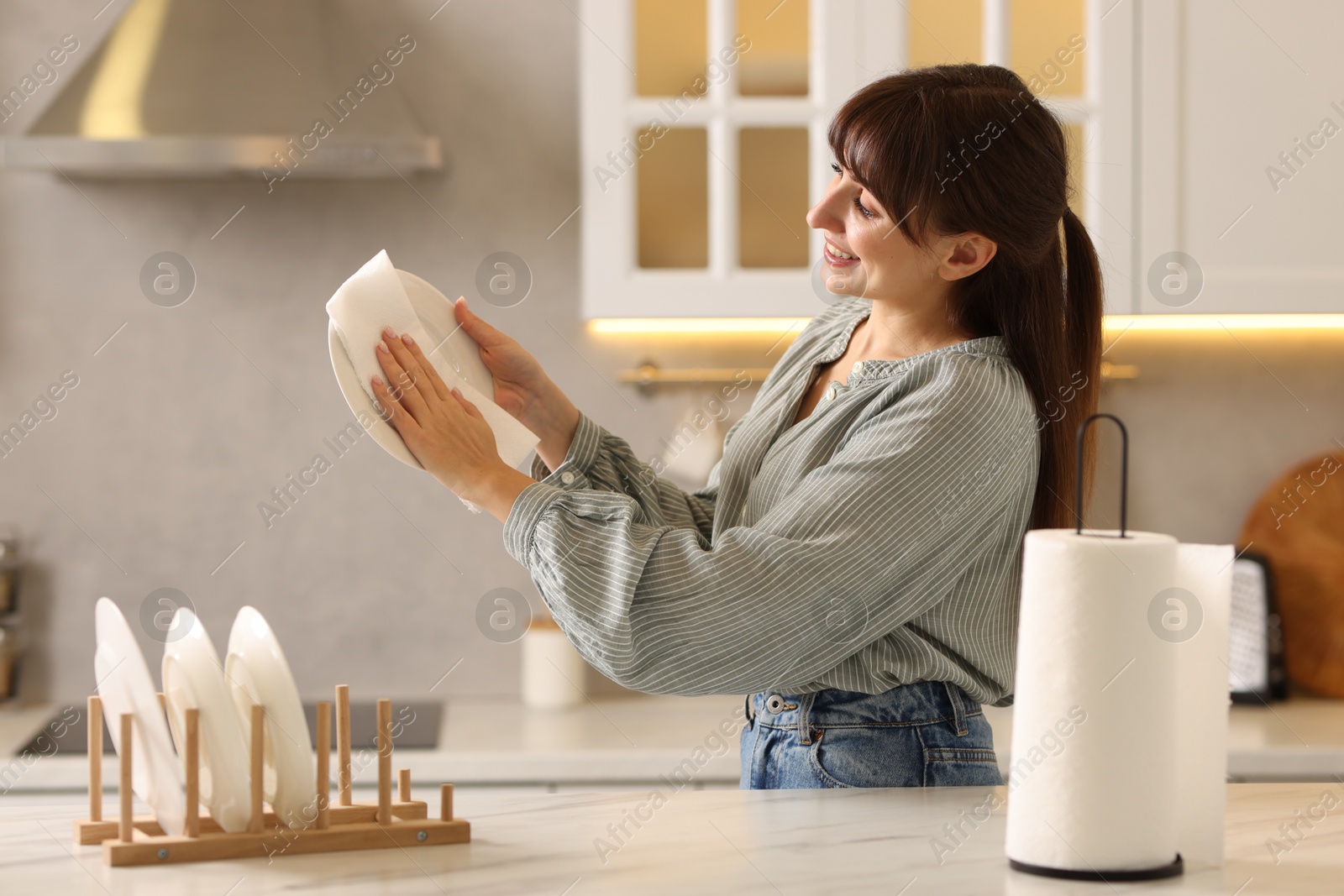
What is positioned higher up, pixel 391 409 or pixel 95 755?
pixel 391 409

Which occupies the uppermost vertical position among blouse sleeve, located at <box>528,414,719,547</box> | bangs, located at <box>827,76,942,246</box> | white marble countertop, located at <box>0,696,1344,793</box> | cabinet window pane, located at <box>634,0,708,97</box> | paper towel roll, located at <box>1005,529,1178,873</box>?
cabinet window pane, located at <box>634,0,708,97</box>

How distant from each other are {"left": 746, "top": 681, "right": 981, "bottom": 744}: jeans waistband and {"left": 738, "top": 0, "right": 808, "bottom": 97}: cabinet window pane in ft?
3.90

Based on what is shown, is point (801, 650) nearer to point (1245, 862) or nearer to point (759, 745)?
point (759, 745)

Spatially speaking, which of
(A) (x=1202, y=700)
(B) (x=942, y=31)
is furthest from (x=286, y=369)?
(A) (x=1202, y=700)

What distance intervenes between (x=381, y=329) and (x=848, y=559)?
0.41m

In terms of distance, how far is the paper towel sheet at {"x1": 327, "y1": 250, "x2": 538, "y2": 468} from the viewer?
3.26 feet

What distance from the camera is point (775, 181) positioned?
1.99 meters

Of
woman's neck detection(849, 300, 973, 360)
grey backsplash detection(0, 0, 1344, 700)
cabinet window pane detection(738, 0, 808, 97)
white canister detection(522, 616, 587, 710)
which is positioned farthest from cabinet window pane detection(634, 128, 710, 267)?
woman's neck detection(849, 300, 973, 360)

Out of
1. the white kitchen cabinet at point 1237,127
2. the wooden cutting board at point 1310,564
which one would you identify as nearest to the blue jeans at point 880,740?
the white kitchen cabinet at point 1237,127

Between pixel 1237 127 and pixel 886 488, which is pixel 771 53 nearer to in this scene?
pixel 1237 127

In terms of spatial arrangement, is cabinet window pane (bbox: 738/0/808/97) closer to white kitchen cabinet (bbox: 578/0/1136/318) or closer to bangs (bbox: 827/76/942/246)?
white kitchen cabinet (bbox: 578/0/1136/318)

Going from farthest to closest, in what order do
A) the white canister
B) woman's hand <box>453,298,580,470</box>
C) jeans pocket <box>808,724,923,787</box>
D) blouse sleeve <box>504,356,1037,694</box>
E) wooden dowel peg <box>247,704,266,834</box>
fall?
the white canister, woman's hand <box>453,298,580,470</box>, jeans pocket <box>808,724,923,787</box>, blouse sleeve <box>504,356,1037,694</box>, wooden dowel peg <box>247,704,266,834</box>

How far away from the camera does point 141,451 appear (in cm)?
219

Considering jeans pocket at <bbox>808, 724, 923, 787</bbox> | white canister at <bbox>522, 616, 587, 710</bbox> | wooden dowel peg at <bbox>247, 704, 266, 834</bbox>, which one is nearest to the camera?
wooden dowel peg at <bbox>247, 704, 266, 834</bbox>
